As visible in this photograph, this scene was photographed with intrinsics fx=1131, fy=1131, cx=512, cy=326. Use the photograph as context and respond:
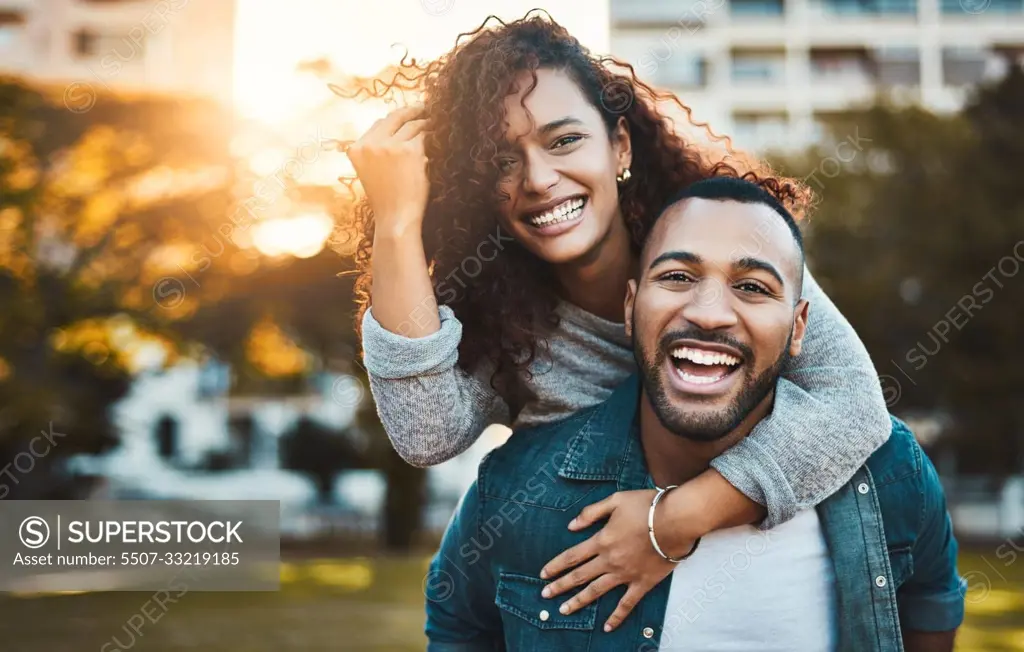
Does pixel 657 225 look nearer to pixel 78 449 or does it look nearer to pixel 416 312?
pixel 416 312

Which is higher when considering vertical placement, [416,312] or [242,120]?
[242,120]

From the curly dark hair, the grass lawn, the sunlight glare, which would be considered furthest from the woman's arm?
the sunlight glare

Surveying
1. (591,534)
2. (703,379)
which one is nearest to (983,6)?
(703,379)

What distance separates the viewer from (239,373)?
63.5 ft

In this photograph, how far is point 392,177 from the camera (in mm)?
2836

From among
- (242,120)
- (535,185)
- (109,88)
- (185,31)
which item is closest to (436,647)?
(535,185)

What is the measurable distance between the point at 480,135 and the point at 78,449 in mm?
19356

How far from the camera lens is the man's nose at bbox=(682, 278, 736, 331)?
8.72ft

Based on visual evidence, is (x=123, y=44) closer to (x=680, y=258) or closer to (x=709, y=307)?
(x=680, y=258)

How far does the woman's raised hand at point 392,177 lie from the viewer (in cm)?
282

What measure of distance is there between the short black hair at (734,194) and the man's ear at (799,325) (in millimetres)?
130

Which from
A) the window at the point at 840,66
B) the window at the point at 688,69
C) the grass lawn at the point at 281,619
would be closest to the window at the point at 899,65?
the window at the point at 840,66

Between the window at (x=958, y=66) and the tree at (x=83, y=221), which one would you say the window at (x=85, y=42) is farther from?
the window at (x=958, y=66)

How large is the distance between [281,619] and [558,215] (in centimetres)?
1098
